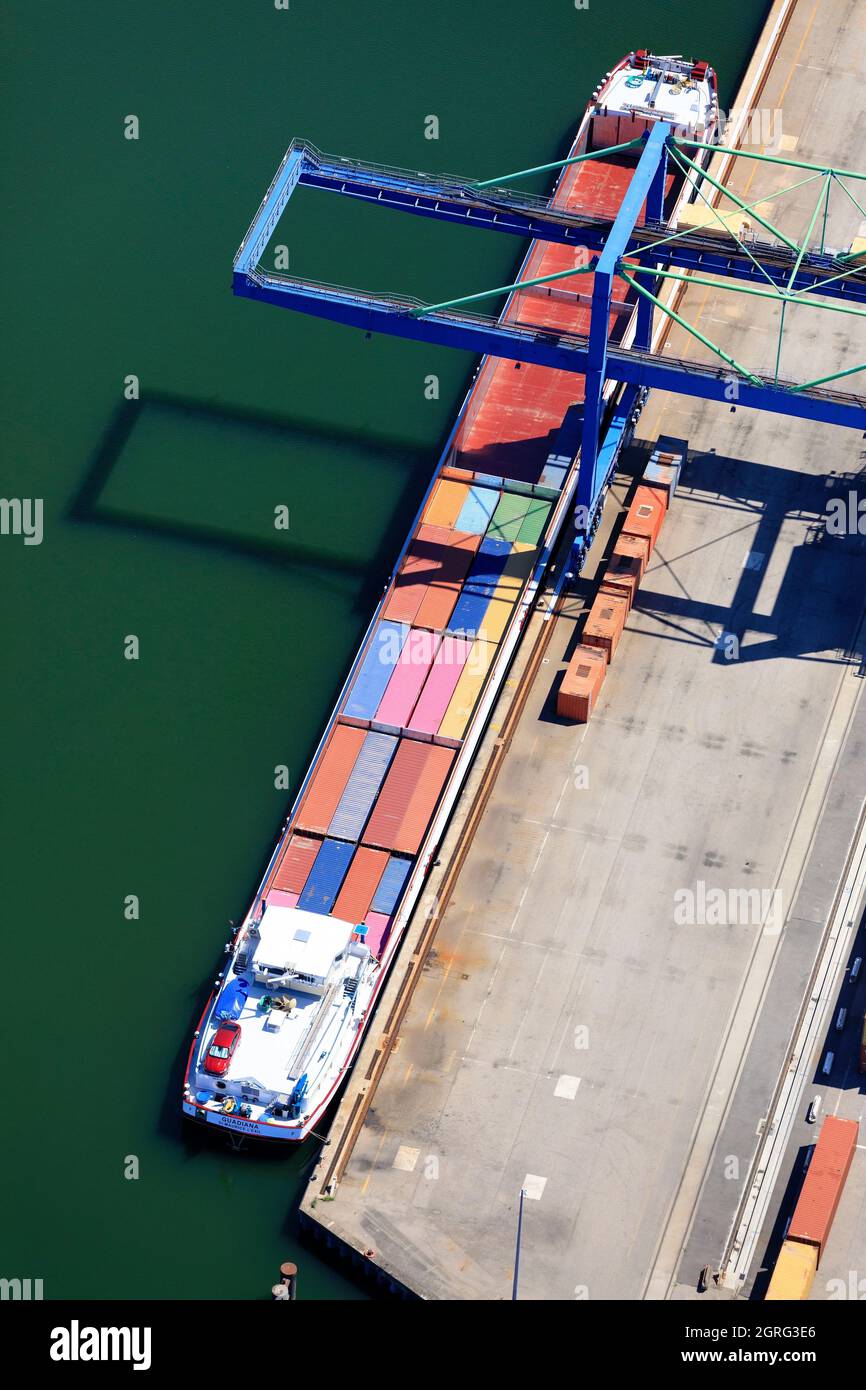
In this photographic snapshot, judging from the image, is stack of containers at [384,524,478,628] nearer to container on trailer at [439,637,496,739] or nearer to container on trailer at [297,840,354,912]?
container on trailer at [439,637,496,739]

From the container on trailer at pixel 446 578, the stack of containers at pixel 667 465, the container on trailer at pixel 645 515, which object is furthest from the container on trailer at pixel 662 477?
the container on trailer at pixel 446 578

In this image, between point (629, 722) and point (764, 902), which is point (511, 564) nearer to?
point (629, 722)

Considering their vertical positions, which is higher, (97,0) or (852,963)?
(97,0)

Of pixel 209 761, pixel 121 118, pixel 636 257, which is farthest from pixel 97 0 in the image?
pixel 209 761

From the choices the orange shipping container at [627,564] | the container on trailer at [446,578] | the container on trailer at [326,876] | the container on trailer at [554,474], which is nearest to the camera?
the container on trailer at [326,876]

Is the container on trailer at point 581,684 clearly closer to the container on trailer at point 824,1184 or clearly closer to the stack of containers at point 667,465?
the stack of containers at point 667,465

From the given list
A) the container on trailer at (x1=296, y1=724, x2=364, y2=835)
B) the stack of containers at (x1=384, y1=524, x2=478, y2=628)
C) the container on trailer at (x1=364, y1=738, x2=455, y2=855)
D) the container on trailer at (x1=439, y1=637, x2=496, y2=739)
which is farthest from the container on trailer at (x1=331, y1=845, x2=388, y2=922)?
the stack of containers at (x1=384, y1=524, x2=478, y2=628)
